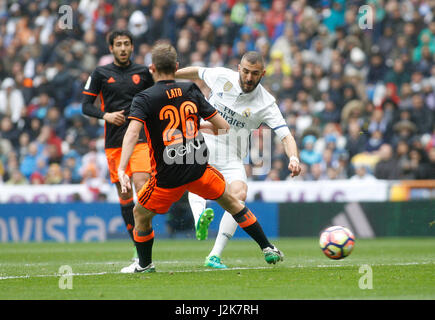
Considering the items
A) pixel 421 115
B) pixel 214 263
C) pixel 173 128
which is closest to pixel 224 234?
pixel 214 263

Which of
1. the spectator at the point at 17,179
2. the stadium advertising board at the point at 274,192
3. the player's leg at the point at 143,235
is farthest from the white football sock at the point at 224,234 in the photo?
the spectator at the point at 17,179

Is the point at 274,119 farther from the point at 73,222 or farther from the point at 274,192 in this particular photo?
the point at 73,222

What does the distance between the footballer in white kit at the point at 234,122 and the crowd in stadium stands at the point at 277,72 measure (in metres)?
7.43

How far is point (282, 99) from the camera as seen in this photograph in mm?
18766

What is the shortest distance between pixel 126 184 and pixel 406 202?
9496mm

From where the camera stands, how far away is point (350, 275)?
307 inches

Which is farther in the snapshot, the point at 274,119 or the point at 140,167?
the point at 140,167

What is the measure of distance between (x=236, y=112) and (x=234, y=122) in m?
0.14

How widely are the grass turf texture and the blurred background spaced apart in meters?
4.05

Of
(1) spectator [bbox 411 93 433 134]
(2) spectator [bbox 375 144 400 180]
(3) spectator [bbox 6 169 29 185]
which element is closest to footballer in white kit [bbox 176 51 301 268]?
(2) spectator [bbox 375 144 400 180]

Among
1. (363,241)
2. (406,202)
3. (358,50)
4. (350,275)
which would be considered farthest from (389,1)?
(350,275)

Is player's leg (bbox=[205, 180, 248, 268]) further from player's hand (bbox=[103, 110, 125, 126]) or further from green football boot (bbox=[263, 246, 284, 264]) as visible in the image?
player's hand (bbox=[103, 110, 125, 126])
